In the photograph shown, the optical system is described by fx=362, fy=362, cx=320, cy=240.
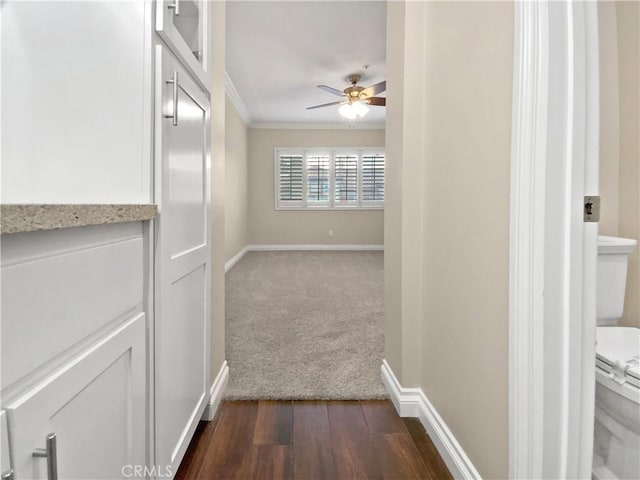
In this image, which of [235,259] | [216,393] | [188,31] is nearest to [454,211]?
[188,31]

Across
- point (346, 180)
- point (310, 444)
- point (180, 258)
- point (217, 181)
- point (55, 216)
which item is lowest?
point (310, 444)

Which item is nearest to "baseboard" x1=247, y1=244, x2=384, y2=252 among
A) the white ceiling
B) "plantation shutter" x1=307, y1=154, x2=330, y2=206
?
"plantation shutter" x1=307, y1=154, x2=330, y2=206

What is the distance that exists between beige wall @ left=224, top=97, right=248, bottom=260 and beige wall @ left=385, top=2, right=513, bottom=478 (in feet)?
12.1

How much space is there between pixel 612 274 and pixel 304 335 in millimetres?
1791

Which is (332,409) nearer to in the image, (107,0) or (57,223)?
(57,223)

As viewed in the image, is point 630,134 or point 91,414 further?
point 630,134

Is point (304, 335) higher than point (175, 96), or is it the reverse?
point (175, 96)

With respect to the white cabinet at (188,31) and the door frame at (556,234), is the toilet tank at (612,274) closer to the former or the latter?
the door frame at (556,234)

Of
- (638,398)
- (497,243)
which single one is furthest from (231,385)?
(638,398)

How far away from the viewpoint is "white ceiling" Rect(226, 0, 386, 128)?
3.19 metres

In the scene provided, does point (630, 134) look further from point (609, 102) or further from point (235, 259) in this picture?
point (235, 259)

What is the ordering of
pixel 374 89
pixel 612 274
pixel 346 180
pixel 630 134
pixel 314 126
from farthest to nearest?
pixel 346 180
pixel 314 126
pixel 374 89
pixel 630 134
pixel 612 274

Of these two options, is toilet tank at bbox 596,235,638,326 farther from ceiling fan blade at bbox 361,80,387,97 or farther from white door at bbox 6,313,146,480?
ceiling fan blade at bbox 361,80,387,97

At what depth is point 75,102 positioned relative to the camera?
0.96 m
